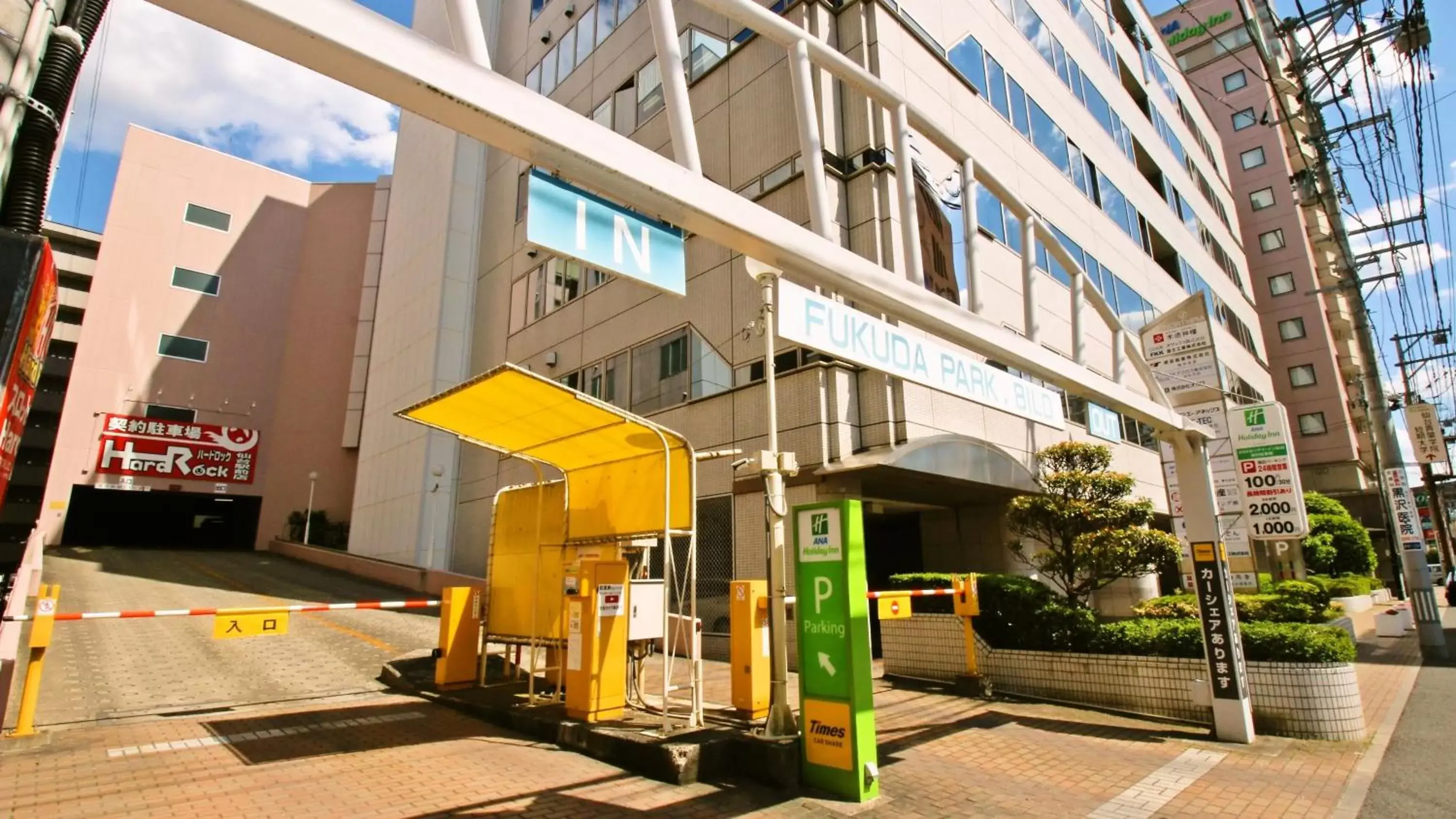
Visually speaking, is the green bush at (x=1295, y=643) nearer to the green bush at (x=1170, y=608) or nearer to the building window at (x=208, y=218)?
the green bush at (x=1170, y=608)

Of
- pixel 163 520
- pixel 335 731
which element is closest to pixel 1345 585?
pixel 335 731

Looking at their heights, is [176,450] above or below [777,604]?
above

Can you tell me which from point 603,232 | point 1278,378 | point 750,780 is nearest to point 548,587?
point 750,780

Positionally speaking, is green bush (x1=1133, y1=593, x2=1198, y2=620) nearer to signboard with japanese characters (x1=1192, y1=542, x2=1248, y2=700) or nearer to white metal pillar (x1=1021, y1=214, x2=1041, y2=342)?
signboard with japanese characters (x1=1192, y1=542, x2=1248, y2=700)

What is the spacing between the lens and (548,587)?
876 cm

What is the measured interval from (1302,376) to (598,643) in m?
46.7

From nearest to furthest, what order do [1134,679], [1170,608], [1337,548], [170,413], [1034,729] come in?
[1034,729] → [1134,679] → [1170,608] → [1337,548] → [170,413]

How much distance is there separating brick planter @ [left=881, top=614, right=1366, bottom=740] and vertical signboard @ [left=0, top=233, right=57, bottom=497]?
9.51 meters

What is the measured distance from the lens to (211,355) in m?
33.3

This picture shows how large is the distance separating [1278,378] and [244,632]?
48.7 m

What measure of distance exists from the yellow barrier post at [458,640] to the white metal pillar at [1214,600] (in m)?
8.44

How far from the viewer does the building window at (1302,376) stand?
39125 millimetres

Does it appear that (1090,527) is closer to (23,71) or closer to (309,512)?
(23,71)

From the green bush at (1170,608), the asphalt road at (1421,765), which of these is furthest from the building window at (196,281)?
the asphalt road at (1421,765)
